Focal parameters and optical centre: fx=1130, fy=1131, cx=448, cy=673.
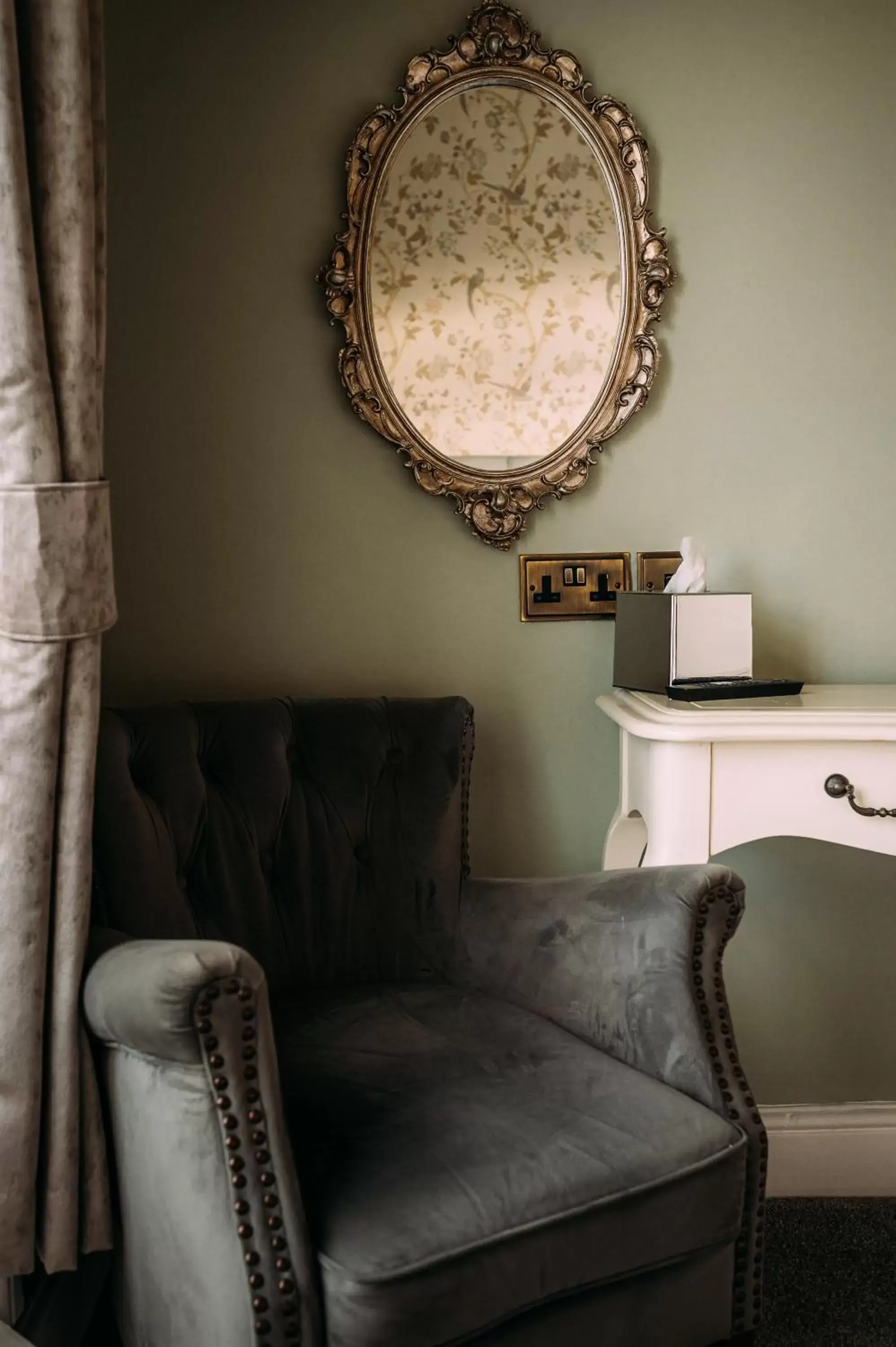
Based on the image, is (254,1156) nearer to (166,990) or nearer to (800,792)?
(166,990)

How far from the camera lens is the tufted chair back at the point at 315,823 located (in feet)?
5.56

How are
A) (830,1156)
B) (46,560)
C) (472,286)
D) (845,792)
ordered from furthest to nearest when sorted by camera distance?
(830,1156)
(472,286)
(845,792)
(46,560)

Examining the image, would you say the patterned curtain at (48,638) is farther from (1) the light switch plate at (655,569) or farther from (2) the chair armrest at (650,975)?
(1) the light switch plate at (655,569)

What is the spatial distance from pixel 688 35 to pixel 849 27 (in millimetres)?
299

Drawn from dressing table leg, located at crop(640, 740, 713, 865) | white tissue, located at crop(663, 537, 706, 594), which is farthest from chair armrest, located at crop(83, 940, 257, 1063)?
white tissue, located at crop(663, 537, 706, 594)

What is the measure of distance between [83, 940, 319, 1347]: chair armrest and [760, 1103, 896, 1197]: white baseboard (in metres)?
1.31

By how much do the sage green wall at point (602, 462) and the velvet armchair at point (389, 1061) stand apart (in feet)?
0.94

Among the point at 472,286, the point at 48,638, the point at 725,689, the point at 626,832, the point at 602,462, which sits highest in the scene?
the point at 472,286

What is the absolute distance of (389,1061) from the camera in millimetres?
1481

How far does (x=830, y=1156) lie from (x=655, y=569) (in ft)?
3.81

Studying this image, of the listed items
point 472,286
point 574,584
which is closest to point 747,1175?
point 574,584

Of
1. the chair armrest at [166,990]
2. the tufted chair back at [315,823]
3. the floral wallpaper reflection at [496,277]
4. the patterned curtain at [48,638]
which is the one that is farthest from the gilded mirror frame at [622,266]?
the chair armrest at [166,990]

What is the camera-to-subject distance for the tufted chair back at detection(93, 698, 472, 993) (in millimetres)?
1693

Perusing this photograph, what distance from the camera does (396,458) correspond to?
204cm
